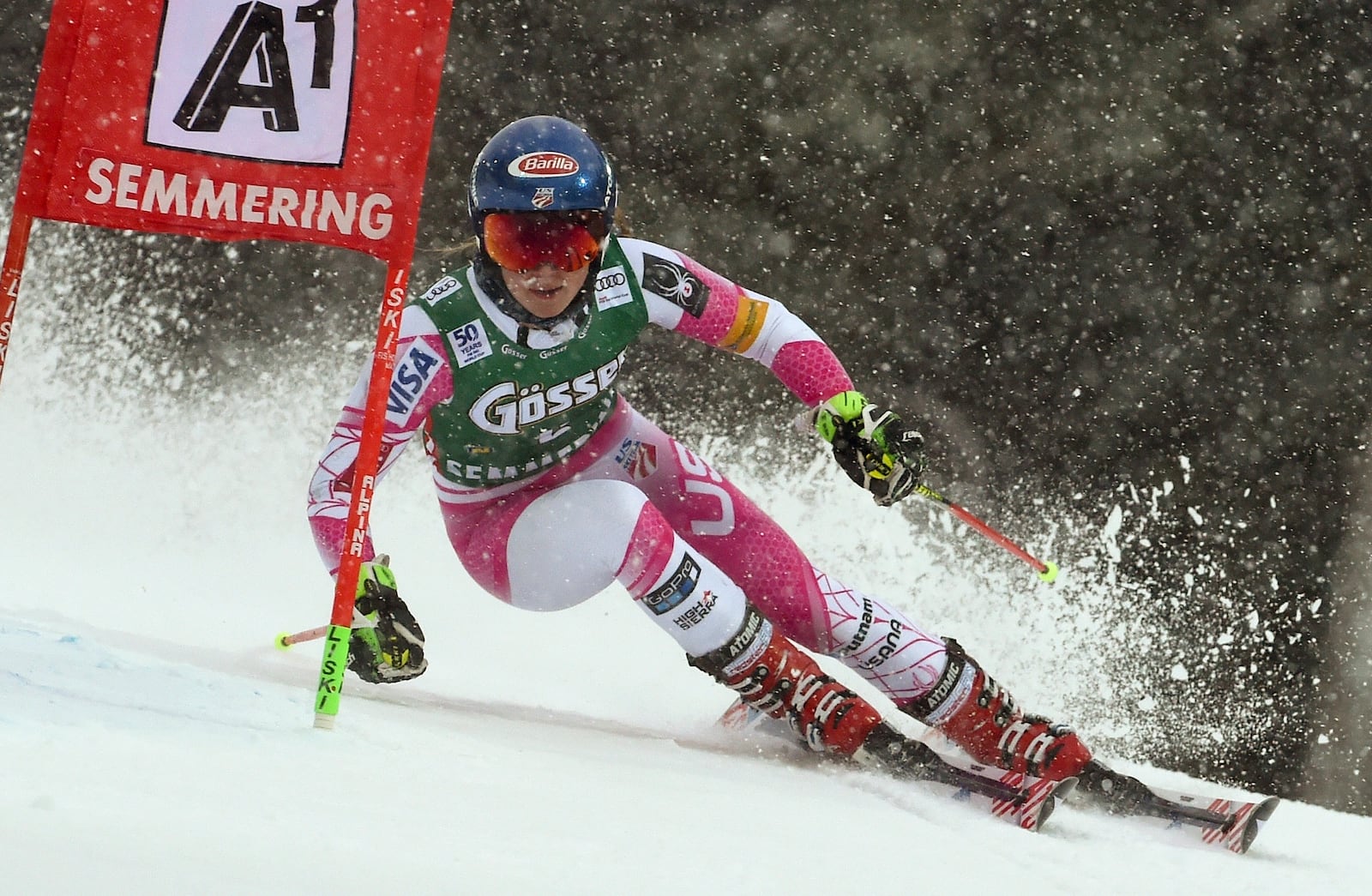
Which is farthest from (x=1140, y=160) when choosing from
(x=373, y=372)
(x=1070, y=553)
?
(x=373, y=372)

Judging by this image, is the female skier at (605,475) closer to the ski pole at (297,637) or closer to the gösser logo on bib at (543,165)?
the gösser logo on bib at (543,165)

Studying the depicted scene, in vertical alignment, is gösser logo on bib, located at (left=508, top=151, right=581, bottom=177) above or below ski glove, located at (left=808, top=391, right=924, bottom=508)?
above

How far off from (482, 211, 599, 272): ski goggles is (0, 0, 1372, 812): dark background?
11.3 feet

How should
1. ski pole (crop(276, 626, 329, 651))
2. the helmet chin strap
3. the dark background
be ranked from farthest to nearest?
the dark background → ski pole (crop(276, 626, 329, 651)) → the helmet chin strap

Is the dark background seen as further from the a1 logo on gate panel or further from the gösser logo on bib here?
the a1 logo on gate panel

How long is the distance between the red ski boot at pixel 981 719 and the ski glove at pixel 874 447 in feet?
1.34

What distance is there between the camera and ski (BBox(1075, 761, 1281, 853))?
9.02 feet

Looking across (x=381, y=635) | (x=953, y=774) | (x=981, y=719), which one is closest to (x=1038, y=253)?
(x=981, y=719)

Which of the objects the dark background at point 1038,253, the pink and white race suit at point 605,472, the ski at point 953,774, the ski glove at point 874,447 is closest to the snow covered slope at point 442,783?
the ski at point 953,774

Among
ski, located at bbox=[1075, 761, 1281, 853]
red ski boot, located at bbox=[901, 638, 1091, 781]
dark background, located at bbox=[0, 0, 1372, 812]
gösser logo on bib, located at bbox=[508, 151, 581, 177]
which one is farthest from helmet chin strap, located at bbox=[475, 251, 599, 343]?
dark background, located at bbox=[0, 0, 1372, 812]

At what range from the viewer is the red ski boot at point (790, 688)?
9.64 ft

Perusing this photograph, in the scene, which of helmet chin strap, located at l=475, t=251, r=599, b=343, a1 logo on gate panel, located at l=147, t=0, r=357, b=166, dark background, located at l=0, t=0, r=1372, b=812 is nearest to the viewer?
a1 logo on gate panel, located at l=147, t=0, r=357, b=166

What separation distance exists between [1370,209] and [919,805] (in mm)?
4975

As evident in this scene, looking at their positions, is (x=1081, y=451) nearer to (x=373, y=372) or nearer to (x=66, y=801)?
(x=373, y=372)
